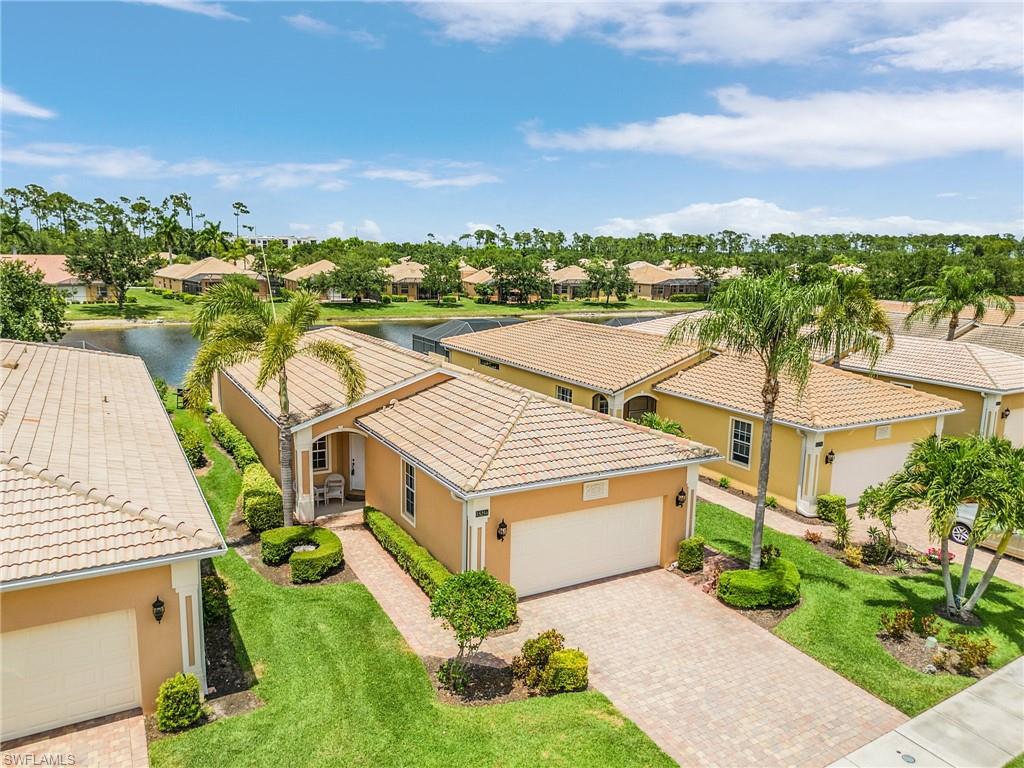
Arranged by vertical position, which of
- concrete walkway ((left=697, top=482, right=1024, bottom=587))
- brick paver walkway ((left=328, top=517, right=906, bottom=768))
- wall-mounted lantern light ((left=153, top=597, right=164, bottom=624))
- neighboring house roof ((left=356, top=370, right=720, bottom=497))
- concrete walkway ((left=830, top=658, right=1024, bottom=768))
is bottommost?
concrete walkway ((left=697, top=482, right=1024, bottom=587))

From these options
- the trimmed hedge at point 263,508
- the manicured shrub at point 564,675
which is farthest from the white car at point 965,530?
the trimmed hedge at point 263,508

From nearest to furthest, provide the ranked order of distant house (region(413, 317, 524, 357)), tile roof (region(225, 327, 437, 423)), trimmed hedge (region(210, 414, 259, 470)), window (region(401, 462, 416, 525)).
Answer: window (region(401, 462, 416, 525)) → tile roof (region(225, 327, 437, 423)) → trimmed hedge (region(210, 414, 259, 470)) → distant house (region(413, 317, 524, 357))

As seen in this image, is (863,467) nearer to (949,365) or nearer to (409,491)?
(949,365)

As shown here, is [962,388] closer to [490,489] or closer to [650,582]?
[650,582]

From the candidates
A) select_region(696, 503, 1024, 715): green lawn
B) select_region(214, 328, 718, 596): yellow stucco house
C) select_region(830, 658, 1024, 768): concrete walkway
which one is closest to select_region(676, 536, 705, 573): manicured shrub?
select_region(214, 328, 718, 596): yellow stucco house

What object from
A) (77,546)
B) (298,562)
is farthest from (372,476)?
(77,546)

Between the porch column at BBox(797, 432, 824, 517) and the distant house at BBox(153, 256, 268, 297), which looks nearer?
the porch column at BBox(797, 432, 824, 517)

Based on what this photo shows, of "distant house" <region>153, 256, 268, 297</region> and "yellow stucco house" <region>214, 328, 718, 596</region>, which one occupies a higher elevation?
"distant house" <region>153, 256, 268, 297</region>

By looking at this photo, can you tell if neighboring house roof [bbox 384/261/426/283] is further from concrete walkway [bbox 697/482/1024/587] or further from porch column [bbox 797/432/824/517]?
porch column [bbox 797/432/824/517]

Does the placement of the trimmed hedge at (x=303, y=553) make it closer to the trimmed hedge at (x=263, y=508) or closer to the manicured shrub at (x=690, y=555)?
the trimmed hedge at (x=263, y=508)
